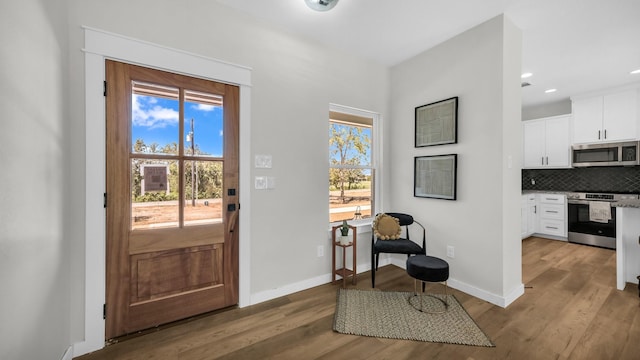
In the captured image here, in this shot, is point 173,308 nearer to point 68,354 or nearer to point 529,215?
point 68,354

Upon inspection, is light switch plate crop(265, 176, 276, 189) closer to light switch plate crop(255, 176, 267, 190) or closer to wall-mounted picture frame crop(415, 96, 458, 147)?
light switch plate crop(255, 176, 267, 190)

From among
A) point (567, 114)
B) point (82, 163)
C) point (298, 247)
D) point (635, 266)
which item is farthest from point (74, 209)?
point (567, 114)

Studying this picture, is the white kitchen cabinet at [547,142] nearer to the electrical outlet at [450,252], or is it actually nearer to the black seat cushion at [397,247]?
the electrical outlet at [450,252]

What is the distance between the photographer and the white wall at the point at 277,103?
1.99 m

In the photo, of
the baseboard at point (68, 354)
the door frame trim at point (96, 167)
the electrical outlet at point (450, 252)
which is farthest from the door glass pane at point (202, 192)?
the electrical outlet at point (450, 252)

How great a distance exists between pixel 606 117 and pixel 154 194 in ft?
21.6

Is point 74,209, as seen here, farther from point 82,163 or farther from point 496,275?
point 496,275

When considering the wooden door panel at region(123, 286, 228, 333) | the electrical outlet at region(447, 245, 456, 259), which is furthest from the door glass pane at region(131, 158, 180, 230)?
the electrical outlet at region(447, 245, 456, 259)

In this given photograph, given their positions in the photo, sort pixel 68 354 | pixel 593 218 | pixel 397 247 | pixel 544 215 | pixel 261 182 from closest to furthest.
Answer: pixel 68 354, pixel 261 182, pixel 397 247, pixel 593 218, pixel 544 215

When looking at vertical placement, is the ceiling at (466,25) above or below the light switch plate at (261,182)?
above

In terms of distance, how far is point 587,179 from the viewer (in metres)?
4.77

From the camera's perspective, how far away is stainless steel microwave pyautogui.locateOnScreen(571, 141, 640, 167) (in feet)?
13.2

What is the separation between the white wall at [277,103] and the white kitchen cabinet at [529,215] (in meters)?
4.00

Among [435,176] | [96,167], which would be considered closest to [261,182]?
[96,167]
